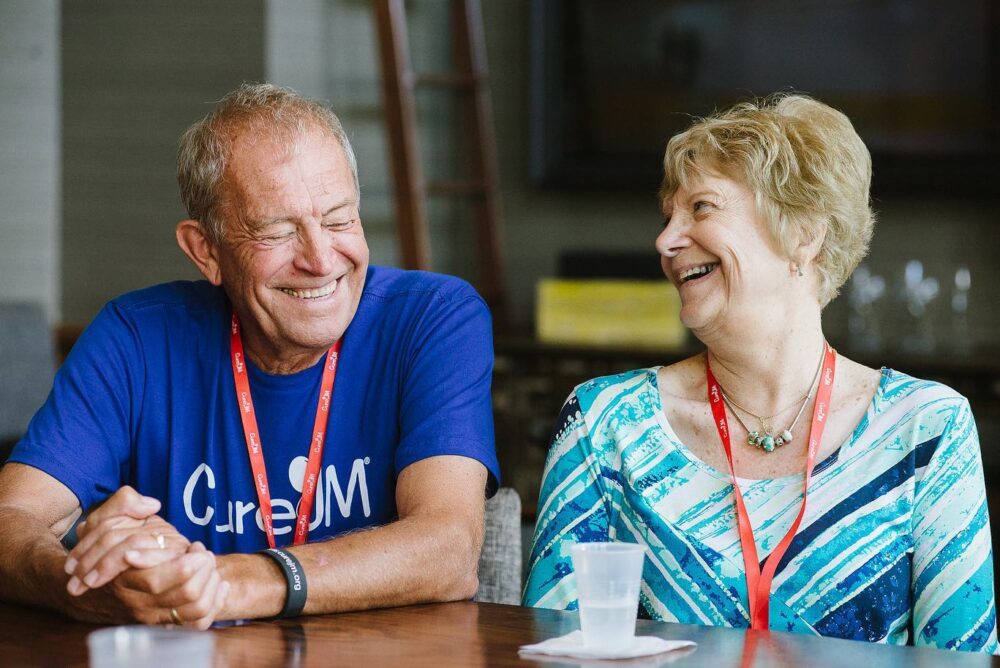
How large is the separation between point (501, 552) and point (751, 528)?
37 centimetres

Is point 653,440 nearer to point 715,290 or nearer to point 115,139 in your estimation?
point 715,290

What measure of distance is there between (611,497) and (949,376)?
2431 mm

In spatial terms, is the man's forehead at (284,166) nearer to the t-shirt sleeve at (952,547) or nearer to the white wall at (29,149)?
the t-shirt sleeve at (952,547)

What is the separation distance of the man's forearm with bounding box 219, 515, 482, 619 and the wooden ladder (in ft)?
8.77


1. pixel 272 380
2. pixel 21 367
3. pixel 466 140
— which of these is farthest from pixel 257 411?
pixel 466 140

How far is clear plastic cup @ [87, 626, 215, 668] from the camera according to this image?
1.14m

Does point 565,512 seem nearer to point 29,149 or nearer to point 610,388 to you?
point 610,388

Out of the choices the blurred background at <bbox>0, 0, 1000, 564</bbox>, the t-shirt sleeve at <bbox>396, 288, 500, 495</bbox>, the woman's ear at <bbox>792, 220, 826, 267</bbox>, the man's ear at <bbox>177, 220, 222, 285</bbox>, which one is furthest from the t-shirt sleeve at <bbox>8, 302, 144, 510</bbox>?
the blurred background at <bbox>0, 0, 1000, 564</bbox>

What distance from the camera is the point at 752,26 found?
436 centimetres

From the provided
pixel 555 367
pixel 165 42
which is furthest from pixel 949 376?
pixel 165 42

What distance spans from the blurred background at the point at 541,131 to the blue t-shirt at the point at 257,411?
2217 millimetres

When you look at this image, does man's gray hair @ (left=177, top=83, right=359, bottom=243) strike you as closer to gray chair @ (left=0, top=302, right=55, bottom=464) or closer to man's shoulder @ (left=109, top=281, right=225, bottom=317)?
man's shoulder @ (left=109, top=281, right=225, bottom=317)

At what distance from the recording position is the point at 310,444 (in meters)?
1.76

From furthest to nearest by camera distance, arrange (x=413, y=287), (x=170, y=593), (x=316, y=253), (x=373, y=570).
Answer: (x=413, y=287) < (x=316, y=253) < (x=373, y=570) < (x=170, y=593)
